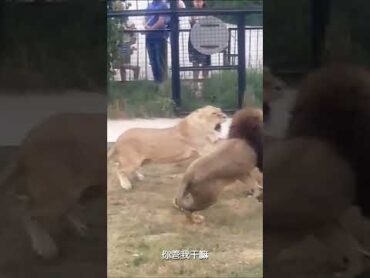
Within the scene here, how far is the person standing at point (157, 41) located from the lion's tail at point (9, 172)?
64cm

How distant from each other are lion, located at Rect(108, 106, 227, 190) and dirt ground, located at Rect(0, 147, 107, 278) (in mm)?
273

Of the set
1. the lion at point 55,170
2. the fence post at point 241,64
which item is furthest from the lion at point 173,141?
the lion at point 55,170

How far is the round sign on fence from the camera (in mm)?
2992

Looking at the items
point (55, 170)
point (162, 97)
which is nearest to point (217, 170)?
point (162, 97)

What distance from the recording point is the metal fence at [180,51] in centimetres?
297

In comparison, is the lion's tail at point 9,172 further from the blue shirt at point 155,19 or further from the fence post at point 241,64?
the fence post at point 241,64

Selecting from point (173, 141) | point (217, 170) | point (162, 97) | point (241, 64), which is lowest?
point (217, 170)

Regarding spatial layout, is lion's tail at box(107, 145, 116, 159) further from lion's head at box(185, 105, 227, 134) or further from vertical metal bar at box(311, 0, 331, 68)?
vertical metal bar at box(311, 0, 331, 68)

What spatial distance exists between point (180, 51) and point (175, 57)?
3 centimetres

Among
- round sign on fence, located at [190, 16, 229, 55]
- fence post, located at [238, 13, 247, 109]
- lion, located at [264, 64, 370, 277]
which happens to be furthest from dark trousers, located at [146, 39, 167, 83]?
lion, located at [264, 64, 370, 277]

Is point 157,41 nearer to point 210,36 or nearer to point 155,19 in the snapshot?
point 155,19

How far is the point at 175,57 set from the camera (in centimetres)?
300

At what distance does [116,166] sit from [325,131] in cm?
80

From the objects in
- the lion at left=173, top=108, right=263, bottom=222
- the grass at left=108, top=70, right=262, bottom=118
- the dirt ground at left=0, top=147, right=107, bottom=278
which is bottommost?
the dirt ground at left=0, top=147, right=107, bottom=278
